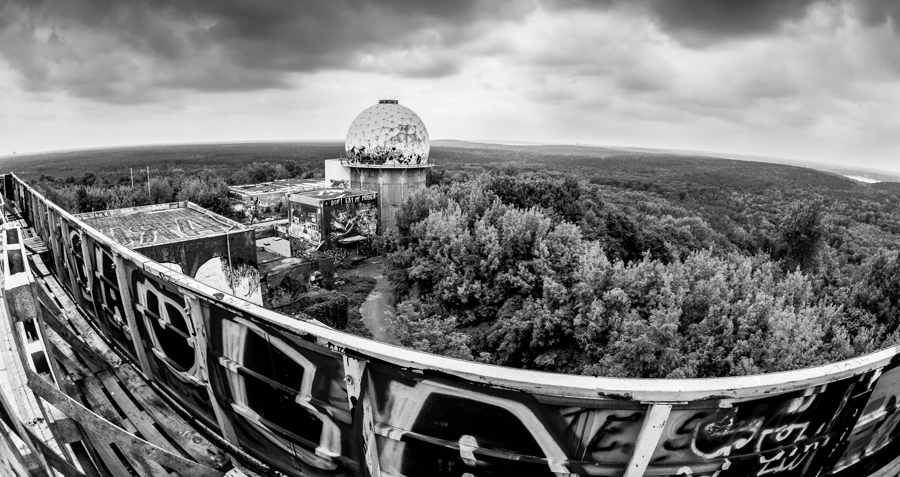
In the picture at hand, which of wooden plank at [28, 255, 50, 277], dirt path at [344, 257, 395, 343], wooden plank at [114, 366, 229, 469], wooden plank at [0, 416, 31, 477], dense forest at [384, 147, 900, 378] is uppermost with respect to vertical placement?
wooden plank at [0, 416, 31, 477]

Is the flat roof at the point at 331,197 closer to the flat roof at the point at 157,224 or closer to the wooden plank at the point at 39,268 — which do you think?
the flat roof at the point at 157,224

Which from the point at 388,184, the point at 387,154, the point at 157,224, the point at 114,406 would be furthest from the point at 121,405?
the point at 387,154

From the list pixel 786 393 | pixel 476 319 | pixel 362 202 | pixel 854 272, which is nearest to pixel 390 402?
pixel 786 393

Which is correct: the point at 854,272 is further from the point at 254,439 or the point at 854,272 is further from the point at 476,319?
the point at 254,439

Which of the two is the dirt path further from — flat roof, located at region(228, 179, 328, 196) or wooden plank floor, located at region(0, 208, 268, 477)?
wooden plank floor, located at region(0, 208, 268, 477)

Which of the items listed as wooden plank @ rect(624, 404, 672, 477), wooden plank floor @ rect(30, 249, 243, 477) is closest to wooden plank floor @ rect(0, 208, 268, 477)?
wooden plank floor @ rect(30, 249, 243, 477)
